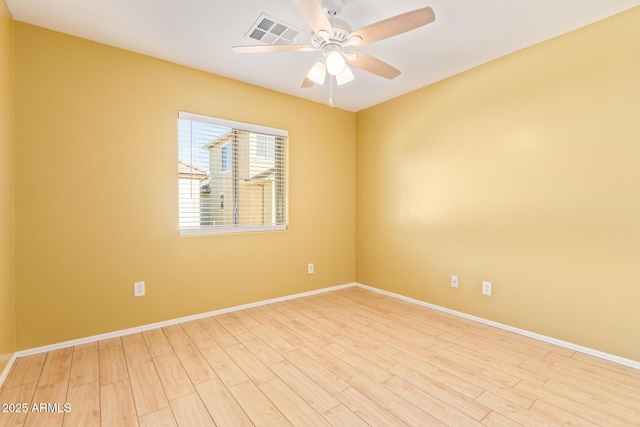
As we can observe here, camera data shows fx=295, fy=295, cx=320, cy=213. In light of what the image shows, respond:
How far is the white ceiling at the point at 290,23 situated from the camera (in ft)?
6.54

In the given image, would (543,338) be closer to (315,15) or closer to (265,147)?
(315,15)

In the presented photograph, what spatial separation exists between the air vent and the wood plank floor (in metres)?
2.46

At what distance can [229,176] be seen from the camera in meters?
3.15

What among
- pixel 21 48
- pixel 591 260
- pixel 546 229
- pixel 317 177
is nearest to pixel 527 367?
pixel 591 260

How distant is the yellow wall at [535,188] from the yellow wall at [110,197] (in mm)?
1776

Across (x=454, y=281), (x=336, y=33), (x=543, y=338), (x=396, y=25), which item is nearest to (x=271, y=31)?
(x=336, y=33)

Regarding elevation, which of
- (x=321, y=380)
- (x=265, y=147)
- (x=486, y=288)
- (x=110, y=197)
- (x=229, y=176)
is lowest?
(x=321, y=380)

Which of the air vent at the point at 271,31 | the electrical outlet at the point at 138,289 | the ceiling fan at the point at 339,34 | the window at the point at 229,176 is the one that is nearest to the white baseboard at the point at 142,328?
the electrical outlet at the point at 138,289

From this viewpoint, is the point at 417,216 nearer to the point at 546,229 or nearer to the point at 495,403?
the point at 546,229

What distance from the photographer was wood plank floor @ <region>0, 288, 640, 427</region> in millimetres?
1567

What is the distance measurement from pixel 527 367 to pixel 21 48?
4.28 meters

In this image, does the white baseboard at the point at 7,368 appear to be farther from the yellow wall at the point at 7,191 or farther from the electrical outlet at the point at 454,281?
the electrical outlet at the point at 454,281

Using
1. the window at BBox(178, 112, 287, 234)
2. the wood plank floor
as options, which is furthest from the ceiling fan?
the wood plank floor

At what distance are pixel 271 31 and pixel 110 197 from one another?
1896 millimetres
